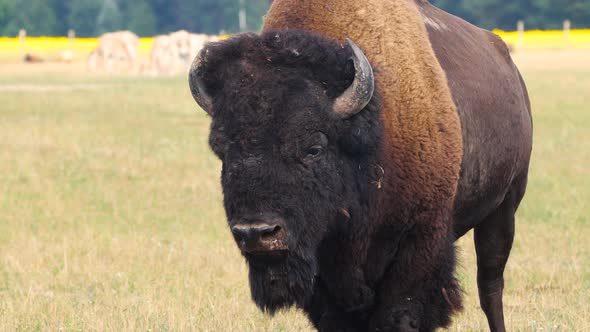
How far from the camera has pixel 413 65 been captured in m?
6.14

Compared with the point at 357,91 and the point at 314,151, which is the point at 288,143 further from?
the point at 357,91

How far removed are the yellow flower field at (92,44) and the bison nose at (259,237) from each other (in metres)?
58.8

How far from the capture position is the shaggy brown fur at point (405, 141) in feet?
19.2

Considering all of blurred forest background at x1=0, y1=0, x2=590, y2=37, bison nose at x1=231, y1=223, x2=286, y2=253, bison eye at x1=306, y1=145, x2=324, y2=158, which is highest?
bison eye at x1=306, y1=145, x2=324, y2=158

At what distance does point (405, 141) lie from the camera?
5.89m

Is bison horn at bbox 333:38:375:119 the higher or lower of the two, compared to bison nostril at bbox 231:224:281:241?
higher

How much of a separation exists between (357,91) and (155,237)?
244 inches

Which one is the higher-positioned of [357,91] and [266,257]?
[357,91]

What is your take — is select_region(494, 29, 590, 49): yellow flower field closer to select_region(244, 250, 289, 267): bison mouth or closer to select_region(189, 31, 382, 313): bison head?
select_region(189, 31, 382, 313): bison head

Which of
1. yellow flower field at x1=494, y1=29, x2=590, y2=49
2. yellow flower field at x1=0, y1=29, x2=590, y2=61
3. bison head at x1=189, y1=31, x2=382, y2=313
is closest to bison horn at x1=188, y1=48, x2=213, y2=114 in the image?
bison head at x1=189, y1=31, x2=382, y2=313

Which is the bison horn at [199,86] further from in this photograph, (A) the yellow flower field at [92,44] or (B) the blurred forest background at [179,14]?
(B) the blurred forest background at [179,14]

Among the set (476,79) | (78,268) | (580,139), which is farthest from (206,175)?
(476,79)

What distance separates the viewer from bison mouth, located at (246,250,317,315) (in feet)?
17.4

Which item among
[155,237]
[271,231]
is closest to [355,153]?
[271,231]
